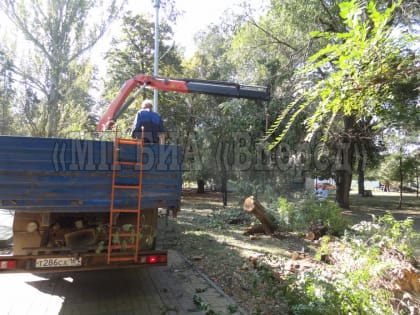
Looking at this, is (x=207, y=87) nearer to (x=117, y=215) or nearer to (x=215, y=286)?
(x=117, y=215)

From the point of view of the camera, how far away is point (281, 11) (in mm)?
12570

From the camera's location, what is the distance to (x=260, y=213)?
8578mm

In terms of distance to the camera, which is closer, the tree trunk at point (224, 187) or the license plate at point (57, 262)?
the license plate at point (57, 262)

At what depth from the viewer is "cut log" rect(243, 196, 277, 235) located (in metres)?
8.30

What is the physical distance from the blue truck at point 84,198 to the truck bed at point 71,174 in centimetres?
1

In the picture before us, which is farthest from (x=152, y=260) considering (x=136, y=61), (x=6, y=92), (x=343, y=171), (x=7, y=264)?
(x=136, y=61)

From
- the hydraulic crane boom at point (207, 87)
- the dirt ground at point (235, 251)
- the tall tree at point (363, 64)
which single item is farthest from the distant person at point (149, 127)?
the tall tree at point (363, 64)

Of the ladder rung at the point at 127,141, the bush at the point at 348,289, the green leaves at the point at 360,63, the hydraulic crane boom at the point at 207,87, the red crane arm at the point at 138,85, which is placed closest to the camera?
the green leaves at the point at 360,63

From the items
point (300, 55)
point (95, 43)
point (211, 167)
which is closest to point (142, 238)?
point (300, 55)

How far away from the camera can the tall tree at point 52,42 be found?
12.9 metres

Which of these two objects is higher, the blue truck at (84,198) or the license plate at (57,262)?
the blue truck at (84,198)

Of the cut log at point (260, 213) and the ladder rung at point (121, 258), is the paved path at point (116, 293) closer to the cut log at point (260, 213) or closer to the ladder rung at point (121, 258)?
the ladder rung at point (121, 258)

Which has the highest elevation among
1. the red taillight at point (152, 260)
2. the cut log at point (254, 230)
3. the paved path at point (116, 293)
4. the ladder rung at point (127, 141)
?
the ladder rung at point (127, 141)

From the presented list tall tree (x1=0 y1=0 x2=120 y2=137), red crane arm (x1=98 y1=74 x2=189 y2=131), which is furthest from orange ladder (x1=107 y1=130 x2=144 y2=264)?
tall tree (x1=0 y1=0 x2=120 y2=137)
